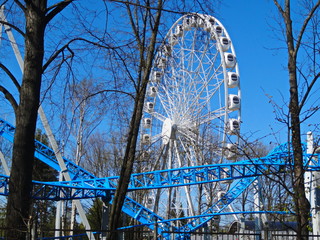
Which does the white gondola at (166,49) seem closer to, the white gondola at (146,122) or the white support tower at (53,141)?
the white support tower at (53,141)

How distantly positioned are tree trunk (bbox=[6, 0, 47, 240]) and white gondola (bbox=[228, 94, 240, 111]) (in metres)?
19.2

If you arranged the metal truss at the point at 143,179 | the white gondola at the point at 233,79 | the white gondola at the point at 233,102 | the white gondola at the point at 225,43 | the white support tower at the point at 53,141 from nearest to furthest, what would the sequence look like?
the white support tower at the point at 53,141
the metal truss at the point at 143,179
the white gondola at the point at 233,102
the white gondola at the point at 233,79
the white gondola at the point at 225,43

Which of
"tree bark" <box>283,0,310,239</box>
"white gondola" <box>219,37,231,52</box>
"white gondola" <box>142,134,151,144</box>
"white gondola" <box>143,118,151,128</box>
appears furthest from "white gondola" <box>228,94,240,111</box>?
"tree bark" <box>283,0,310,239</box>

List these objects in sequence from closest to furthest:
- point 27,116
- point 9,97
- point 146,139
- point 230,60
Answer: point 27,116 < point 9,97 < point 230,60 < point 146,139

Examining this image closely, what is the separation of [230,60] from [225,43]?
1.24 metres

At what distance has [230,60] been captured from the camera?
87.4 feet

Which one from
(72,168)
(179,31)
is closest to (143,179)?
(72,168)

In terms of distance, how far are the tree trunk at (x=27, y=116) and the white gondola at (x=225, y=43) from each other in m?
20.5

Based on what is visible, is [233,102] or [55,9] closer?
[55,9]

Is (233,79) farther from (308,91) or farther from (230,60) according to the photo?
(308,91)

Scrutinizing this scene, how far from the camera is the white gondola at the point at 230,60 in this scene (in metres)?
26.6

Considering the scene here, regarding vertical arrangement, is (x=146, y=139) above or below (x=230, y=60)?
below

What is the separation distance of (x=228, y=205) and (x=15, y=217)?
1980cm

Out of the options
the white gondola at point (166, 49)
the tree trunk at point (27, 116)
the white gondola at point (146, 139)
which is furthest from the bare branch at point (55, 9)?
the white gondola at point (146, 139)
